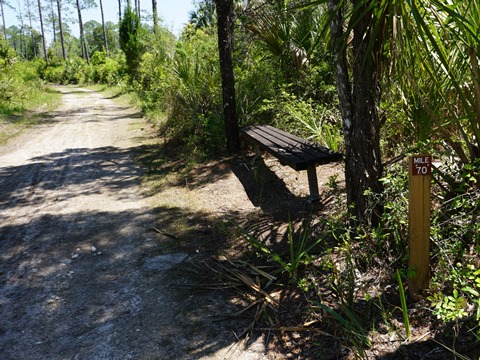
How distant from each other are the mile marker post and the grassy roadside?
1014cm

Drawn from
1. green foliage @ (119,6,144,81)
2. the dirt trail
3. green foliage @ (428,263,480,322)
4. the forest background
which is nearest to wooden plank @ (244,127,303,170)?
the forest background

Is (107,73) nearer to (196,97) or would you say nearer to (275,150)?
(196,97)

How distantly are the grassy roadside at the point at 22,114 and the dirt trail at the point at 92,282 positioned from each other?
5458mm

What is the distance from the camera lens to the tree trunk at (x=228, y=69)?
7262 millimetres

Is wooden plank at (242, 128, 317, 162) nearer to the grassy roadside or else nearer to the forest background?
the forest background

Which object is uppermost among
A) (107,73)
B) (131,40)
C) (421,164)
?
(131,40)

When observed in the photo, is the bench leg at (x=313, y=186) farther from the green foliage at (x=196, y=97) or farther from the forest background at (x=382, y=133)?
the green foliage at (x=196, y=97)

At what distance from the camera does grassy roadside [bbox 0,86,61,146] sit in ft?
40.1

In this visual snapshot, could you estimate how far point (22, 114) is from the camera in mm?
15930

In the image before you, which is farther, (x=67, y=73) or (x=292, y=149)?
(x=67, y=73)

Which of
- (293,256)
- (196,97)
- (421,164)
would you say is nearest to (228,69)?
(196,97)

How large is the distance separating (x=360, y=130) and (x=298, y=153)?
1668mm

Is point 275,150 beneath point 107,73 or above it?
beneath

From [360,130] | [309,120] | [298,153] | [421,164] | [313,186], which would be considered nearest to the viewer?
[421,164]
